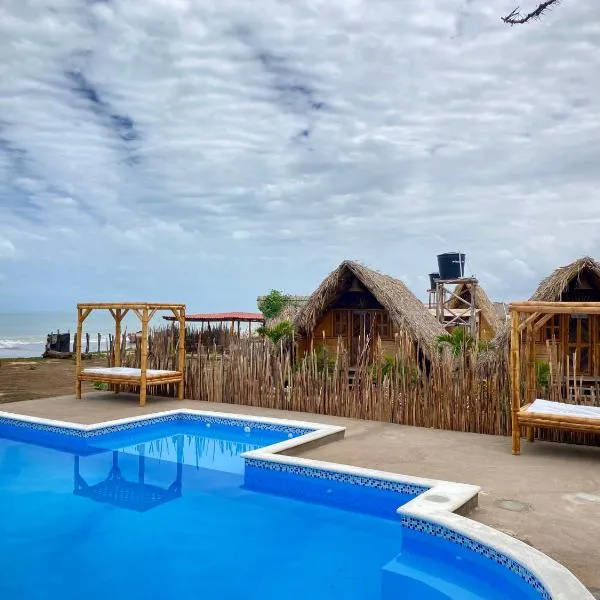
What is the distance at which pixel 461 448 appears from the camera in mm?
5852

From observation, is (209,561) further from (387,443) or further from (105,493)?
(387,443)

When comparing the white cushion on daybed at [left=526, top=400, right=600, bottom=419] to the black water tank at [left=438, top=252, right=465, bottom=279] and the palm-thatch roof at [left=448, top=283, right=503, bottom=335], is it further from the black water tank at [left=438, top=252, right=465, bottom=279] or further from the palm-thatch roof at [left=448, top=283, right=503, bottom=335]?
the palm-thatch roof at [left=448, top=283, right=503, bottom=335]

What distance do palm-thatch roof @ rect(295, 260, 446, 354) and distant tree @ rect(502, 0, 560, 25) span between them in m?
5.74

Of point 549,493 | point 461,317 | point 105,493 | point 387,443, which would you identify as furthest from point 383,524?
point 461,317

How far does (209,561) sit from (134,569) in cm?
48

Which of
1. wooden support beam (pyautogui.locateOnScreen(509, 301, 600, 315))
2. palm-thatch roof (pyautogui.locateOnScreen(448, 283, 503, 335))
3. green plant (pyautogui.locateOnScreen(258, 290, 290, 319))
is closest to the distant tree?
wooden support beam (pyautogui.locateOnScreen(509, 301, 600, 315))

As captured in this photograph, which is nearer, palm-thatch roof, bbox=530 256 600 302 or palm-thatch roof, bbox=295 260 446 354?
palm-thatch roof, bbox=530 256 600 302

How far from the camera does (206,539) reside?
4.24 metres

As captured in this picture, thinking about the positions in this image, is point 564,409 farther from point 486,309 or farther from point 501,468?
point 486,309

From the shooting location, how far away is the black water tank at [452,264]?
17219 mm

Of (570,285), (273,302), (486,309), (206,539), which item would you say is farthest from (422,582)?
(273,302)

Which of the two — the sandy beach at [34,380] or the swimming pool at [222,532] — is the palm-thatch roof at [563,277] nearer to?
the swimming pool at [222,532]

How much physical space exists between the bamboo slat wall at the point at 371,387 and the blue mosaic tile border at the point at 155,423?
2.91ft

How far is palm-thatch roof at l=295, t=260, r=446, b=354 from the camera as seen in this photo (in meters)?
10.3
